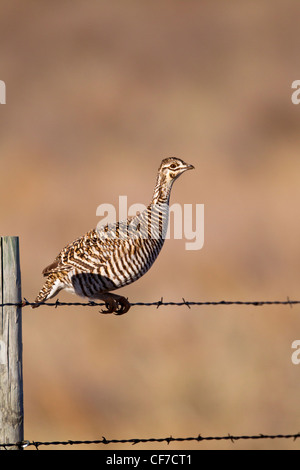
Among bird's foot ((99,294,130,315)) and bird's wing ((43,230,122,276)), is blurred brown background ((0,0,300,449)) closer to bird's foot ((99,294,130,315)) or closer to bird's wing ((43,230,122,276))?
bird's foot ((99,294,130,315))

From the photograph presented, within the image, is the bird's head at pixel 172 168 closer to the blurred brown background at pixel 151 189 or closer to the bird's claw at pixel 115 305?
the bird's claw at pixel 115 305

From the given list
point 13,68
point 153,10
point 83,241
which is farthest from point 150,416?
point 153,10

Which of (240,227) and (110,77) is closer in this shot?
(240,227)

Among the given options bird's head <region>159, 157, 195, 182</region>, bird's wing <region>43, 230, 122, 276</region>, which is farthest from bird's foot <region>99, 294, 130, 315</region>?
bird's head <region>159, 157, 195, 182</region>

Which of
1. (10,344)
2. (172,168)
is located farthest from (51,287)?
(10,344)

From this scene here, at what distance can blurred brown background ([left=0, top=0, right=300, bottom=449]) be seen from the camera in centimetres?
1570

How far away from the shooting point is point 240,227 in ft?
82.5

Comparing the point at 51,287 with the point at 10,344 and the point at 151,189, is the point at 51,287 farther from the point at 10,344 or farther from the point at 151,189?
the point at 151,189

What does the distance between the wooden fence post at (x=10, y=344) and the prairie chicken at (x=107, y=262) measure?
2.17m

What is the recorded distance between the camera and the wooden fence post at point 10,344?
19.9ft

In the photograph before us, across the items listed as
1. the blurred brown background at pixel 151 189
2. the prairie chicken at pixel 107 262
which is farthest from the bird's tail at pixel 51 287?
the blurred brown background at pixel 151 189

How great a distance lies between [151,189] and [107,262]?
19506 millimetres

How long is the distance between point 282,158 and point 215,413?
20.1 metres
